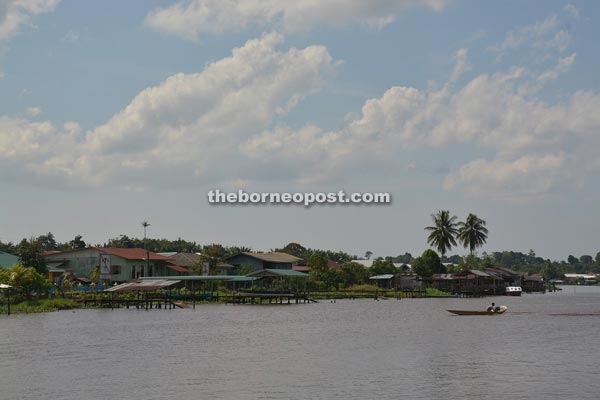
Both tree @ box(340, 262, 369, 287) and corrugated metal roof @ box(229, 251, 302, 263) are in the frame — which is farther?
corrugated metal roof @ box(229, 251, 302, 263)

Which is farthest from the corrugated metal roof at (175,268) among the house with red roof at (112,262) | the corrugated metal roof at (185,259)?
the corrugated metal roof at (185,259)

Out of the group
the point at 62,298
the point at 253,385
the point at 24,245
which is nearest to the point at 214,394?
the point at 253,385

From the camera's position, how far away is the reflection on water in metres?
35.3

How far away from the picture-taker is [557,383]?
124 feet

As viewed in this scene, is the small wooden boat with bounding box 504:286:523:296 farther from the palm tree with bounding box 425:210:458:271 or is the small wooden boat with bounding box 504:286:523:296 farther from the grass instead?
the grass

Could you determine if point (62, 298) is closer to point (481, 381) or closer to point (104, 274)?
point (104, 274)

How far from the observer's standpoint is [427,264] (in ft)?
541

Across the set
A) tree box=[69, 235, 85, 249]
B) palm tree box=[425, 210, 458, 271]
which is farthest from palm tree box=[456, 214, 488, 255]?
tree box=[69, 235, 85, 249]

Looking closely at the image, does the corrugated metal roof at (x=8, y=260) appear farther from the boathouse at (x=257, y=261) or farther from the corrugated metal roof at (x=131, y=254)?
the boathouse at (x=257, y=261)

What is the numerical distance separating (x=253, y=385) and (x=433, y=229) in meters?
134

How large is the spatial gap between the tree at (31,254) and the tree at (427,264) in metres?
87.6

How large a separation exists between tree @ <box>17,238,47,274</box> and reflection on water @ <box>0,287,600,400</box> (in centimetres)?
3090

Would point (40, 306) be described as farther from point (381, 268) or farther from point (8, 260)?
point (381, 268)

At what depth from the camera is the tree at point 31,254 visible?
348 ft
